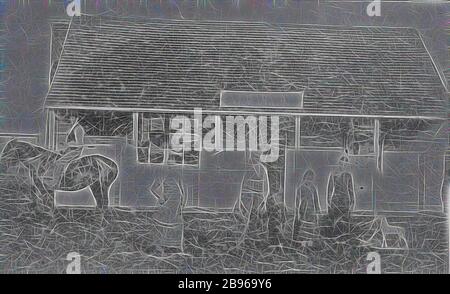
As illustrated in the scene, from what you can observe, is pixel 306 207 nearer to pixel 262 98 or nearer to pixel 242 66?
pixel 262 98

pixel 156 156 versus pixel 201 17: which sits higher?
pixel 201 17

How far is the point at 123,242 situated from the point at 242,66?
79.1 inches

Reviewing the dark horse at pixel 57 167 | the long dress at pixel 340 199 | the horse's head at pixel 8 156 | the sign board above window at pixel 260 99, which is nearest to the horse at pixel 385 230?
the long dress at pixel 340 199

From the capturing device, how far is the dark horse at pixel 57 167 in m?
5.77

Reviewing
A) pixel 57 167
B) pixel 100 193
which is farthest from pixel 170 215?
pixel 57 167

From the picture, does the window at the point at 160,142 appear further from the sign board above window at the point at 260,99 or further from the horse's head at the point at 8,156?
the horse's head at the point at 8,156

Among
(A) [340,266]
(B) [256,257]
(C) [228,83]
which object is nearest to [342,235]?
(A) [340,266]

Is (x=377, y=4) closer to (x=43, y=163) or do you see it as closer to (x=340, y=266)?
(x=340, y=266)

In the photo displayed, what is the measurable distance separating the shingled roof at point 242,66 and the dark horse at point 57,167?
480 mm

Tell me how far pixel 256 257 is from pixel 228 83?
1.67 meters

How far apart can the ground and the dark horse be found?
0.13 m

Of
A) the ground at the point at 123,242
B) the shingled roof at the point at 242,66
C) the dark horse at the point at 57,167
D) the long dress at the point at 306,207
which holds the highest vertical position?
the shingled roof at the point at 242,66
